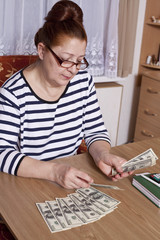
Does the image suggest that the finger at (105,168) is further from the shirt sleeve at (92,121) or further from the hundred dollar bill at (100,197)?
the shirt sleeve at (92,121)

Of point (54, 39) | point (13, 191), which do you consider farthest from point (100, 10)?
point (13, 191)

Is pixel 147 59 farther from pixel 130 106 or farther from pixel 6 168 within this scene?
pixel 6 168

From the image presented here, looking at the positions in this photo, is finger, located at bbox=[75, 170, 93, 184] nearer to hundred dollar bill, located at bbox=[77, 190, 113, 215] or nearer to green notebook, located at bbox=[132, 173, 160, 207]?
hundred dollar bill, located at bbox=[77, 190, 113, 215]

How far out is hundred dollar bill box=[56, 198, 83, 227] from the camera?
1090mm

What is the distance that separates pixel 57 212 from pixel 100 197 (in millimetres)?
197

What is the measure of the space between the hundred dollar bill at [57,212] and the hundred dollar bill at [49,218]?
1cm

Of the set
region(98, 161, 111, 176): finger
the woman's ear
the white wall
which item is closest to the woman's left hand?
region(98, 161, 111, 176): finger

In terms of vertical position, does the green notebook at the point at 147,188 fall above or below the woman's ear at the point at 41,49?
below

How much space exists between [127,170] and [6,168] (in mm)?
498

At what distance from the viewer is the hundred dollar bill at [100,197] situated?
1.22 metres

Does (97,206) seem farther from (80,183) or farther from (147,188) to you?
(147,188)

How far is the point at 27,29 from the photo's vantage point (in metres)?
2.72

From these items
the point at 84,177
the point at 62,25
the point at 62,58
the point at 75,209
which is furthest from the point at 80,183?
the point at 62,25

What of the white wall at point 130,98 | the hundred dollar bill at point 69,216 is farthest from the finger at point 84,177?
the white wall at point 130,98
